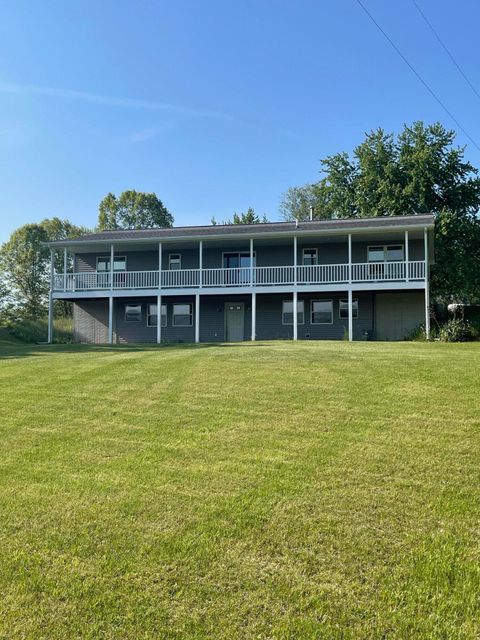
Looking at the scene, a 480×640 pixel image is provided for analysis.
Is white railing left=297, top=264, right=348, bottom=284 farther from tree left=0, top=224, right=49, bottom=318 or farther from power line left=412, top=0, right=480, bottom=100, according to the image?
tree left=0, top=224, right=49, bottom=318

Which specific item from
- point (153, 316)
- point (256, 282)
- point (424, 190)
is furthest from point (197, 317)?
point (424, 190)

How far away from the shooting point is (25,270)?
49812 mm

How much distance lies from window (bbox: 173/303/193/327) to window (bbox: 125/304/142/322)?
180cm

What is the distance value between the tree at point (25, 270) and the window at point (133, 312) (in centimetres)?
2663

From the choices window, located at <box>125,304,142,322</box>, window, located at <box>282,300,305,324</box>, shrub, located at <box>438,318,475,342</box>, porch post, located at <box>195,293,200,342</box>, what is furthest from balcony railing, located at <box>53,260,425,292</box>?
shrub, located at <box>438,318,475,342</box>

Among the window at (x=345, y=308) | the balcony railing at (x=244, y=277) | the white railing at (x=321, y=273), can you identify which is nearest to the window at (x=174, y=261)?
the balcony railing at (x=244, y=277)

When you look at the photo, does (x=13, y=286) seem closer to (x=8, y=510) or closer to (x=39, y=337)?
(x=39, y=337)

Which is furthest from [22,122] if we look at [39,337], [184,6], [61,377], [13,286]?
[13,286]

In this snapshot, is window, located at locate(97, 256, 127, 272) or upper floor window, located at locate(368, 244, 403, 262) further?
window, located at locate(97, 256, 127, 272)

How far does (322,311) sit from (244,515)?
2080 centimetres

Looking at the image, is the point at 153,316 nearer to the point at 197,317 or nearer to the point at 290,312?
the point at 197,317

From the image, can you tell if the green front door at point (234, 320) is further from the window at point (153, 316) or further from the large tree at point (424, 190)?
the large tree at point (424, 190)

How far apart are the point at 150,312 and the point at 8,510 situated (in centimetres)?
2217

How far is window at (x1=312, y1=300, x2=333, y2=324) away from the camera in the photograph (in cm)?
2416
